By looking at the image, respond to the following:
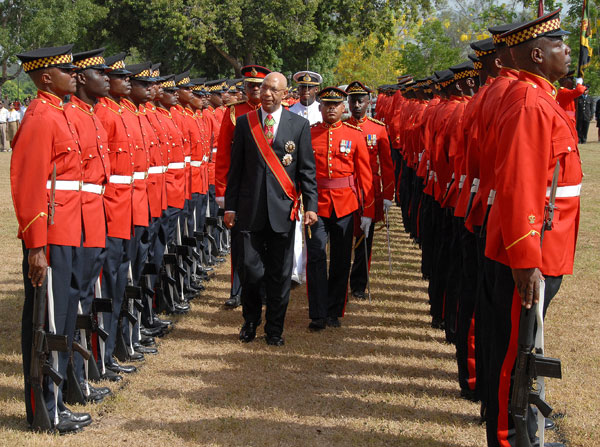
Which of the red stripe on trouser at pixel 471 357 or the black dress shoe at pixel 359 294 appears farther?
the black dress shoe at pixel 359 294

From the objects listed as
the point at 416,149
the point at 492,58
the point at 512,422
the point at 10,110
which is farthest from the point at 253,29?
the point at 512,422

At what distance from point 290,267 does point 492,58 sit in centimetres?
255

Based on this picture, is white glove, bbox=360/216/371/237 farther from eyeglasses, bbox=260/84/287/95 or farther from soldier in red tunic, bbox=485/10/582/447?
soldier in red tunic, bbox=485/10/582/447

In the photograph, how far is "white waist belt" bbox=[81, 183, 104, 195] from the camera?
4.96 meters

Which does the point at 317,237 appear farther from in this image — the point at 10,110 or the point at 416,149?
the point at 10,110

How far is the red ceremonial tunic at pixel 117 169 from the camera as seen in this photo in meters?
5.67

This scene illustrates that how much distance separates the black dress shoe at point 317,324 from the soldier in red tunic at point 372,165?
3.99ft

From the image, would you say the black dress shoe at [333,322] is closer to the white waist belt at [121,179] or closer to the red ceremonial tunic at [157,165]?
the red ceremonial tunic at [157,165]

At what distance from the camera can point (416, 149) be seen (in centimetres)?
1002

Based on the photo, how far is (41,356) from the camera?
4.59 meters

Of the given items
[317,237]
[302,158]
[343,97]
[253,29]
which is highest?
[253,29]

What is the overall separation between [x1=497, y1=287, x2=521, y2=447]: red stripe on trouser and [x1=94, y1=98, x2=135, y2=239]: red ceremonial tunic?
305 centimetres

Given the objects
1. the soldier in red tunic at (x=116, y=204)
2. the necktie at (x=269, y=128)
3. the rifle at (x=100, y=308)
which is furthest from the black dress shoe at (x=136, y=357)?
the necktie at (x=269, y=128)

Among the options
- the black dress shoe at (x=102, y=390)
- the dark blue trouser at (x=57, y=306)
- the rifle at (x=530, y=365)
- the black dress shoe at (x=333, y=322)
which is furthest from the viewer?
the black dress shoe at (x=333, y=322)
